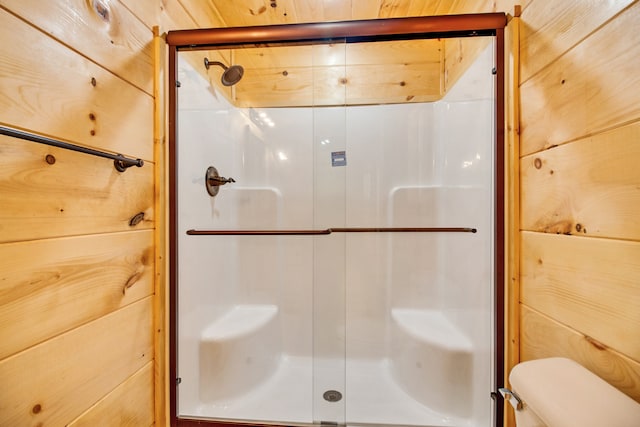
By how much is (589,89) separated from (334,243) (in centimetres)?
105

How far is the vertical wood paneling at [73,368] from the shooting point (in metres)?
0.57

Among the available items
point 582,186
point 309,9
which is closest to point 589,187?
point 582,186

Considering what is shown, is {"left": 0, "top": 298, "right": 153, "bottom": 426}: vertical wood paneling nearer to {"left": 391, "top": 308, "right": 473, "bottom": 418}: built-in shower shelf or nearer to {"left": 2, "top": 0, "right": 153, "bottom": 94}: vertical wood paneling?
{"left": 2, "top": 0, "right": 153, "bottom": 94}: vertical wood paneling

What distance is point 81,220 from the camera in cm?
70

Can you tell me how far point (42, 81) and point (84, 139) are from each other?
145 millimetres

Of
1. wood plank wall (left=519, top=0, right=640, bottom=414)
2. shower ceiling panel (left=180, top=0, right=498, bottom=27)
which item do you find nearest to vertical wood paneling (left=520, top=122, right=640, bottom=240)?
wood plank wall (left=519, top=0, right=640, bottom=414)

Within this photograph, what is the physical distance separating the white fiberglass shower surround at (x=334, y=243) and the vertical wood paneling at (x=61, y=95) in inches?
9.2

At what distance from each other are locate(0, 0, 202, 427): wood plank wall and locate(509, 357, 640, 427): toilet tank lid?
3.53 ft

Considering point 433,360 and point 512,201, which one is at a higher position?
point 512,201

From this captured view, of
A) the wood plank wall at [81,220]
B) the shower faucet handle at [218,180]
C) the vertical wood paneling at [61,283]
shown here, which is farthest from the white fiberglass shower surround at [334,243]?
the vertical wood paneling at [61,283]

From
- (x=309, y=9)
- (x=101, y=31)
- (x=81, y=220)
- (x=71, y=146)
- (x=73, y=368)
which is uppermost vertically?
(x=309, y=9)

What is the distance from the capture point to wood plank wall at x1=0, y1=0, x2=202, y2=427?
556 millimetres

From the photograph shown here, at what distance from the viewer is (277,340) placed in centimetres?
150

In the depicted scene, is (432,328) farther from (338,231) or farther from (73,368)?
(73,368)
